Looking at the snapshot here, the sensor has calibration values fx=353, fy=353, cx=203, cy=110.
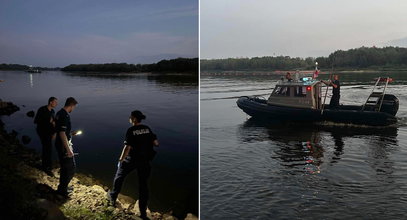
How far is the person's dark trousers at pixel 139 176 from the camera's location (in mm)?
2129

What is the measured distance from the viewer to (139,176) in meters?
2.17

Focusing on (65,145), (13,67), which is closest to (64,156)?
(65,145)

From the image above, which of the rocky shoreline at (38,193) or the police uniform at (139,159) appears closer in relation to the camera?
the rocky shoreline at (38,193)

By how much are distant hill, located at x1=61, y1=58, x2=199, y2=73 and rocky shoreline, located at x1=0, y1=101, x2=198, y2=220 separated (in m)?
0.60

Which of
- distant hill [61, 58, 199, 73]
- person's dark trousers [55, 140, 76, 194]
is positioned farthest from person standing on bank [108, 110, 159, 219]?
distant hill [61, 58, 199, 73]

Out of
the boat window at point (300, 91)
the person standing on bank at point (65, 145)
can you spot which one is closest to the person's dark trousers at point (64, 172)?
the person standing on bank at point (65, 145)

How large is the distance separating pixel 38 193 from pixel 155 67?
1.14m

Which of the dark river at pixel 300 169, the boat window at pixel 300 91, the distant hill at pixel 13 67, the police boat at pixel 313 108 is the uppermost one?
the distant hill at pixel 13 67

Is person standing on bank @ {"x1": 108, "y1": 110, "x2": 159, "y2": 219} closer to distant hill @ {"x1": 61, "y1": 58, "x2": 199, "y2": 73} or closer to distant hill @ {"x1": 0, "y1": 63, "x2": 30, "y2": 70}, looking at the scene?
distant hill @ {"x1": 61, "y1": 58, "x2": 199, "y2": 73}

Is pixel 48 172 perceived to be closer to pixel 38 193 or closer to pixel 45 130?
pixel 38 193

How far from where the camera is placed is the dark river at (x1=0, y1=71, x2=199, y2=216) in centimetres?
216

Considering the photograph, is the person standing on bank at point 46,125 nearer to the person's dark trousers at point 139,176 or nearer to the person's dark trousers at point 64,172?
the person's dark trousers at point 64,172

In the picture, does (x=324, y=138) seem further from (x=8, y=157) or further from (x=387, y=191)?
(x=8, y=157)

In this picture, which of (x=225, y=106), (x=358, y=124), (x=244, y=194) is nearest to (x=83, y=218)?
(x=244, y=194)
